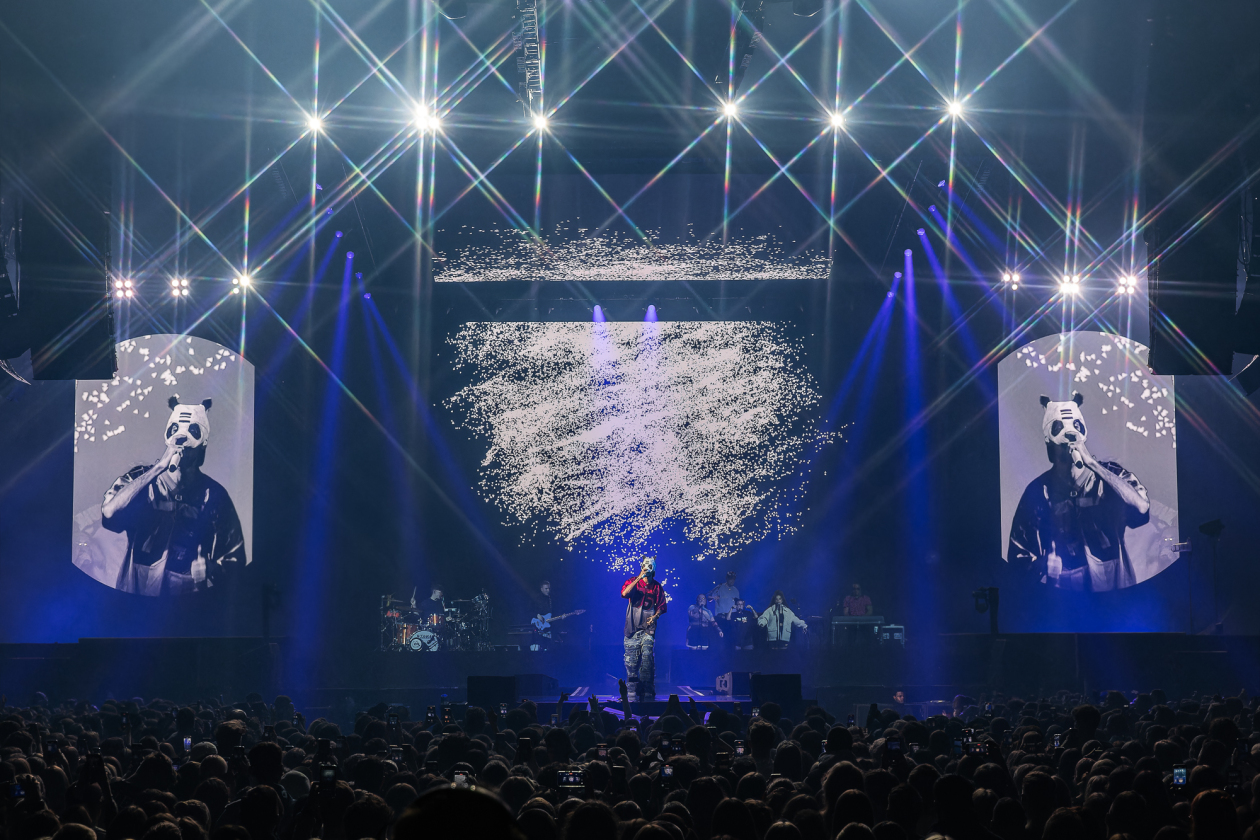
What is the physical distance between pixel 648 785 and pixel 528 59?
8201 millimetres

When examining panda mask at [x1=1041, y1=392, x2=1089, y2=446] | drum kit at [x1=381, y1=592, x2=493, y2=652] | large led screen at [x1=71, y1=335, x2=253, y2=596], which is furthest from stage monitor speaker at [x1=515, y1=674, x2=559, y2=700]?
panda mask at [x1=1041, y1=392, x2=1089, y2=446]

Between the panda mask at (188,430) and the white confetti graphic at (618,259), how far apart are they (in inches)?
183

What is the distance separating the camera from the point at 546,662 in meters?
15.9

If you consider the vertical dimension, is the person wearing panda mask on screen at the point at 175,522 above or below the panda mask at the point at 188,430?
below

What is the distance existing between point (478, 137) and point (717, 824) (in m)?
11.3

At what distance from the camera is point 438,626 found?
1716cm

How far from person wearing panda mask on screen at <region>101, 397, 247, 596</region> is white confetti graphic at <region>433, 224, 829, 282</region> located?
5.22 m

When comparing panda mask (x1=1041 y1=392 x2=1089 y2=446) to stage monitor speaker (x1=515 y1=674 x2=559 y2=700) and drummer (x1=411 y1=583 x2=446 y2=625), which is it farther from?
drummer (x1=411 y1=583 x2=446 y2=625)

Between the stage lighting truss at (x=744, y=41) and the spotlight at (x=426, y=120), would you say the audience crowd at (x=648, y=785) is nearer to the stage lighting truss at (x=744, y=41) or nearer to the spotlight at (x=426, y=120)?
the stage lighting truss at (x=744, y=41)

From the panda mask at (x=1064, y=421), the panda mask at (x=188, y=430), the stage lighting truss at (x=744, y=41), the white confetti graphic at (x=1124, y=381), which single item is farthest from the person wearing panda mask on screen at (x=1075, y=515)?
the panda mask at (x=188, y=430)

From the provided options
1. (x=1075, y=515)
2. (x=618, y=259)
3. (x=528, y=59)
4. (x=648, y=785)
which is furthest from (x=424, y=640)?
(x=648, y=785)

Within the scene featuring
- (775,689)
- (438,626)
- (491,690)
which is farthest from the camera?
(438,626)

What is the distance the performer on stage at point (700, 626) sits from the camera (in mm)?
17922

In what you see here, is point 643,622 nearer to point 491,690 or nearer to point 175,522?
point 491,690
